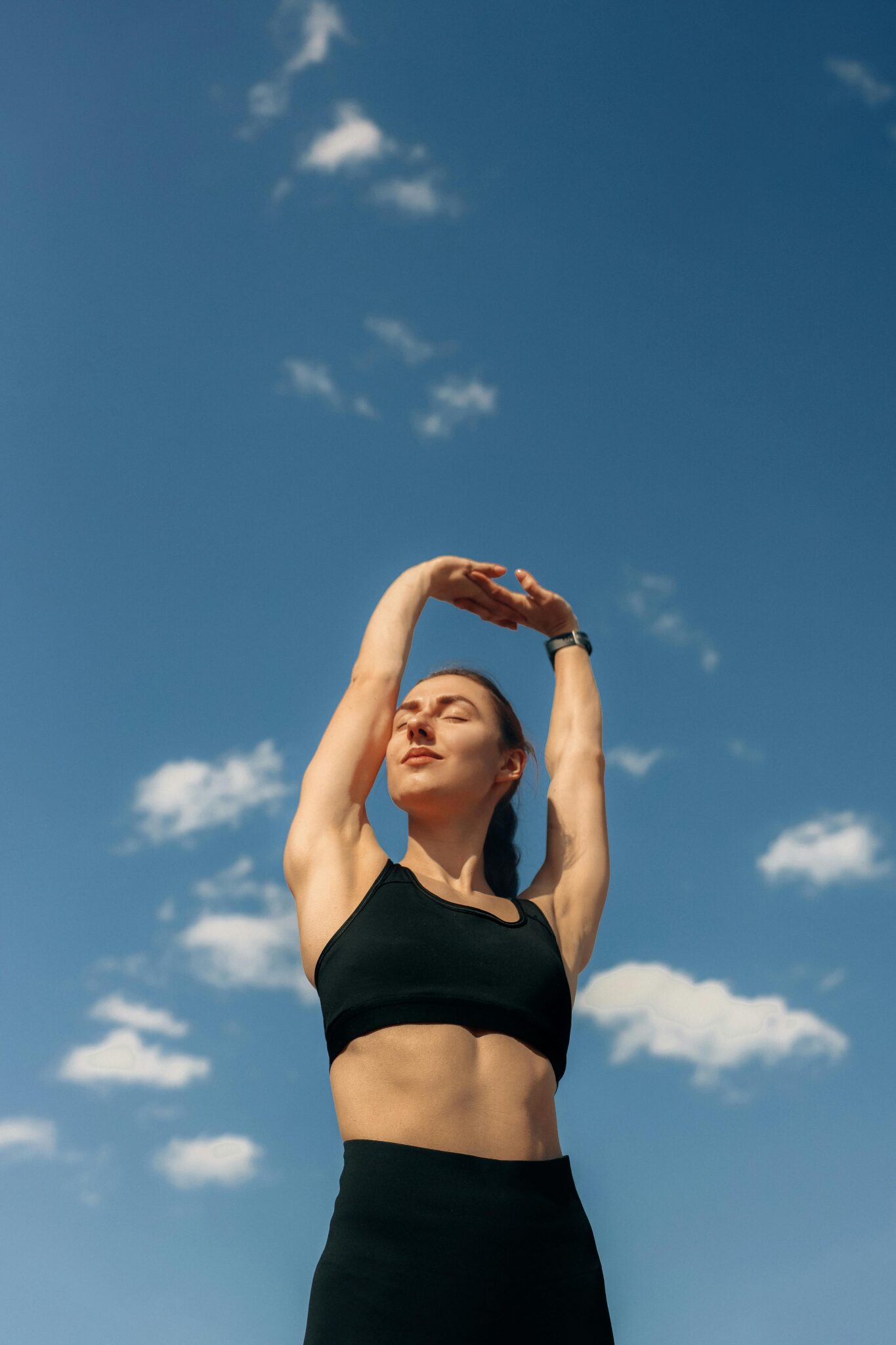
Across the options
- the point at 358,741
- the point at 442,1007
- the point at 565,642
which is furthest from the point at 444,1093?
the point at 565,642

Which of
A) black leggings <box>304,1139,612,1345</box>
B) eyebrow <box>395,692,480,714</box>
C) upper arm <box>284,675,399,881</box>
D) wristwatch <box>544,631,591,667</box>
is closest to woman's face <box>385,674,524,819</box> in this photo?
eyebrow <box>395,692,480,714</box>

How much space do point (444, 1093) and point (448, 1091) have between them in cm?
1

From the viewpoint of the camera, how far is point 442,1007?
12.8 ft

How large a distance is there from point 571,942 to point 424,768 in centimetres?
93

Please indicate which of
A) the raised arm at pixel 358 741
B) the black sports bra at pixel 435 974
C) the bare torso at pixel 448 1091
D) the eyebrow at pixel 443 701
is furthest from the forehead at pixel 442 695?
the bare torso at pixel 448 1091

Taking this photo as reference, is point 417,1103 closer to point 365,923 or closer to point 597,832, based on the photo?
point 365,923

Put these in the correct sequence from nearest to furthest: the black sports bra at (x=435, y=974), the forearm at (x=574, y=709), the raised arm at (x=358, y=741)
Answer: the black sports bra at (x=435, y=974), the raised arm at (x=358, y=741), the forearm at (x=574, y=709)

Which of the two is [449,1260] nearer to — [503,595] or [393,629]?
[393,629]

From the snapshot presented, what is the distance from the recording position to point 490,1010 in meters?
3.98

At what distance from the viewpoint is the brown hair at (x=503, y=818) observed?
207 inches

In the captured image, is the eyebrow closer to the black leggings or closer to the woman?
the woman

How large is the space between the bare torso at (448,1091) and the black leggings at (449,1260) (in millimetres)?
56

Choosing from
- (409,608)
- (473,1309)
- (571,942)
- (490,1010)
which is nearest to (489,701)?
(409,608)

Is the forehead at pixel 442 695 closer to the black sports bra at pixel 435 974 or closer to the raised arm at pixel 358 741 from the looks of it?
the raised arm at pixel 358 741
